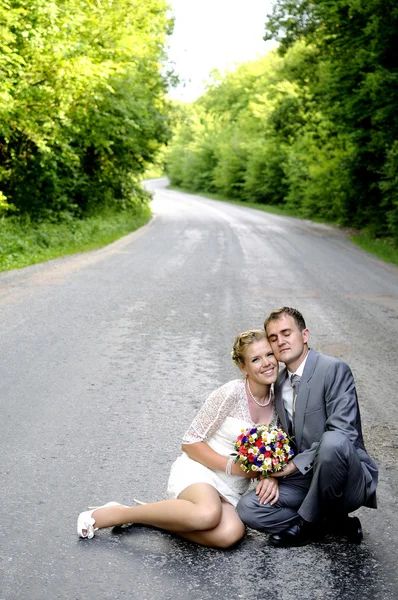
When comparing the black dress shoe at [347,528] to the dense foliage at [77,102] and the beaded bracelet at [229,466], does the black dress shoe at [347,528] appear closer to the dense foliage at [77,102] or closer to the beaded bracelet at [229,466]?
the beaded bracelet at [229,466]

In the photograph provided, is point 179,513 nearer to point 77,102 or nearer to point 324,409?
point 324,409

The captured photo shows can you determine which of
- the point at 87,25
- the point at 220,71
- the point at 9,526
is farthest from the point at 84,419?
the point at 220,71

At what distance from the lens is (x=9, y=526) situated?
4.70m

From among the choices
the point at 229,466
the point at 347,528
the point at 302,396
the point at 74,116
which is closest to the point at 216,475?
the point at 229,466

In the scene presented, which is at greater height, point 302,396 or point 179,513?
point 302,396

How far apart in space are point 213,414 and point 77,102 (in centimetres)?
1898

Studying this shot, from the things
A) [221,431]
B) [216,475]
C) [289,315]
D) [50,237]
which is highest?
[289,315]

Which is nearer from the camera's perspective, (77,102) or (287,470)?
(287,470)

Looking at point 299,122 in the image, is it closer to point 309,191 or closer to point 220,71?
point 309,191

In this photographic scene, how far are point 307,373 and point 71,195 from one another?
26.7 m

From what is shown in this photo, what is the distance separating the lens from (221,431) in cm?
491

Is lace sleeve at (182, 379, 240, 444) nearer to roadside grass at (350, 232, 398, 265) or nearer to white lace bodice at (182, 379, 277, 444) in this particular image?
white lace bodice at (182, 379, 277, 444)

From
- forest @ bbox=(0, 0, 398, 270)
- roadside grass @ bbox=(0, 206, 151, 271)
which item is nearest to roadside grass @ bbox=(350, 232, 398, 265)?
forest @ bbox=(0, 0, 398, 270)

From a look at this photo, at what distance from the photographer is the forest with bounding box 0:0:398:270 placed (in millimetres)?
19000
